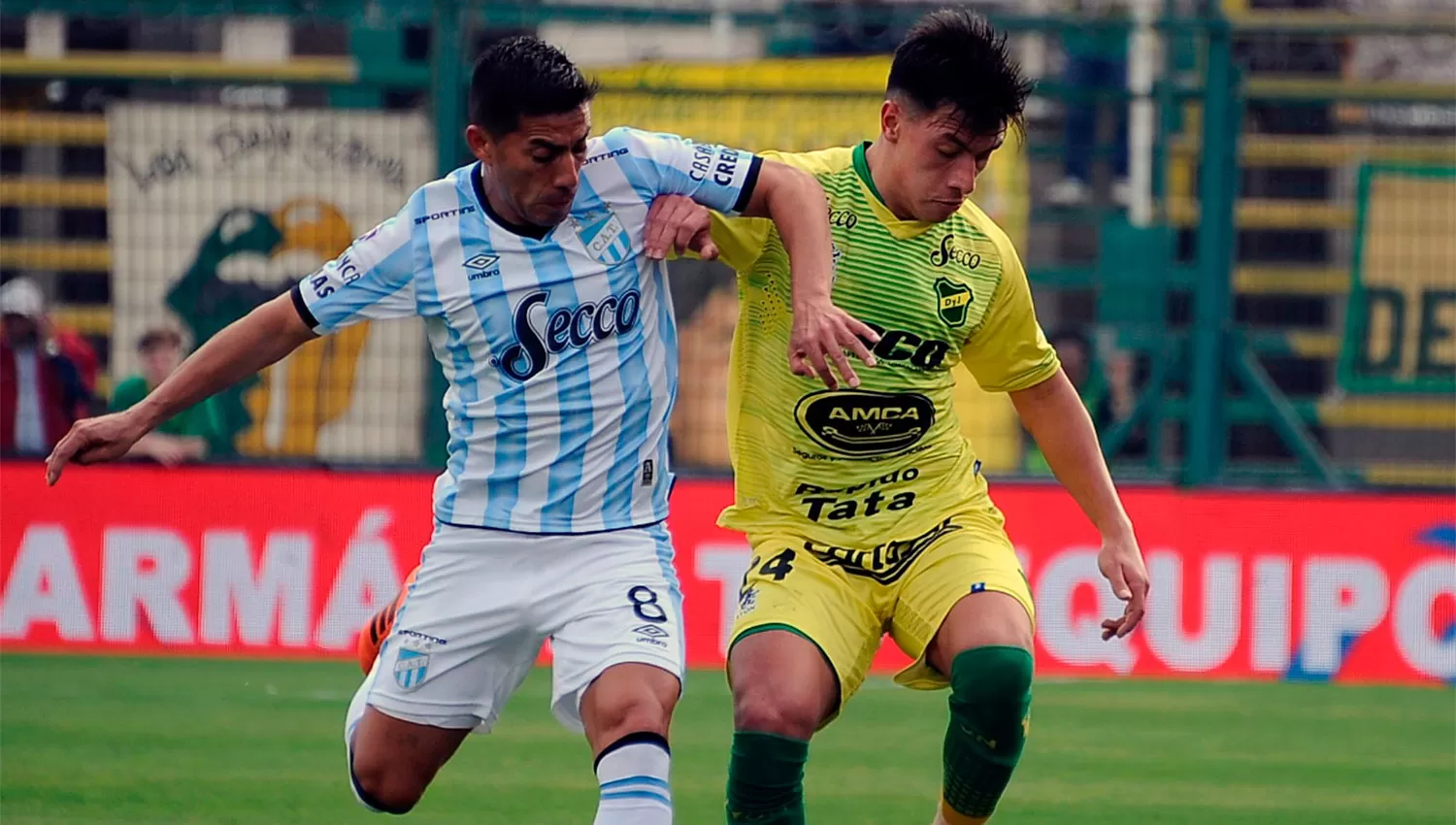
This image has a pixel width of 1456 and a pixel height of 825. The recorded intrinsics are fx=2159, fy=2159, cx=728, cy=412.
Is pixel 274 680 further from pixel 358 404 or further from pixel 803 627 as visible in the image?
pixel 803 627

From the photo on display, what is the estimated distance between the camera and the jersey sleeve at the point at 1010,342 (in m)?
5.62

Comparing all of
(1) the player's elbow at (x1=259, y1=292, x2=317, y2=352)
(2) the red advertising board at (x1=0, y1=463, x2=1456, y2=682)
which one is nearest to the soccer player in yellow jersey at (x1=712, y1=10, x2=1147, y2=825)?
(1) the player's elbow at (x1=259, y1=292, x2=317, y2=352)

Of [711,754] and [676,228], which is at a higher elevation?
[676,228]

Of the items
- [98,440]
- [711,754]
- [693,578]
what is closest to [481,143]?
[98,440]

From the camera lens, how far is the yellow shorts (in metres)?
5.43

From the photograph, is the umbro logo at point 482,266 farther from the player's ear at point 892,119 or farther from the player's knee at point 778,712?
the player's knee at point 778,712

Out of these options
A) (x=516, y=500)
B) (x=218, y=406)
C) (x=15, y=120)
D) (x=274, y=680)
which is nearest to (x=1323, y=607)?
(x=274, y=680)

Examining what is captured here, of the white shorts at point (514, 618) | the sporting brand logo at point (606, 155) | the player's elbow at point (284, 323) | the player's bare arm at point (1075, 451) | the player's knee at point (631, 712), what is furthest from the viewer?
the player's bare arm at point (1075, 451)

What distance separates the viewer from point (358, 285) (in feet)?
17.1

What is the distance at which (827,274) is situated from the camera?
5004 millimetres

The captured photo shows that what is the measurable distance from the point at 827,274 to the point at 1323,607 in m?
6.70

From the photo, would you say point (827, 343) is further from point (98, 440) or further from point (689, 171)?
point (98, 440)

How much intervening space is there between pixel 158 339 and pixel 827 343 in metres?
7.76

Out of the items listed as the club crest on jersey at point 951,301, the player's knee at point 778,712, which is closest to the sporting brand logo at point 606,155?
the club crest on jersey at point 951,301
